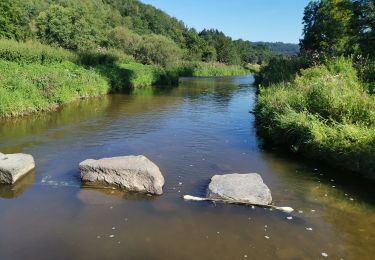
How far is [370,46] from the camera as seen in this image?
22547 mm

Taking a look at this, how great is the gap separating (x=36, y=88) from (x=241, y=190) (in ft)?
49.0

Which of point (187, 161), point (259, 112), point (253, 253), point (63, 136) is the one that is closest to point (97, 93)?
point (63, 136)

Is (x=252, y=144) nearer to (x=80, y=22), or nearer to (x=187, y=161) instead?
(x=187, y=161)

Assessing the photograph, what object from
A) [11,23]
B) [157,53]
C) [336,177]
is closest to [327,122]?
[336,177]

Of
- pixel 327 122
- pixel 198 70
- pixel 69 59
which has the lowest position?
pixel 198 70

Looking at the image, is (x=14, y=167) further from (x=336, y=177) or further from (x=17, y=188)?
(x=336, y=177)

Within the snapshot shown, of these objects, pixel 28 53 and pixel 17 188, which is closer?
pixel 17 188

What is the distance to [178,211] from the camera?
826 cm

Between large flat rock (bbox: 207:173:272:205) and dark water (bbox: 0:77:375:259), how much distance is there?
271 mm

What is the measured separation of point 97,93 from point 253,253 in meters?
23.0

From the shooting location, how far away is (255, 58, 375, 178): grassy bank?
10.0 metres

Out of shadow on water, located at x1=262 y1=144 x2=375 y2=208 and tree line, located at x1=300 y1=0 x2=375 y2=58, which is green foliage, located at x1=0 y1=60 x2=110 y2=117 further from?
tree line, located at x1=300 y1=0 x2=375 y2=58

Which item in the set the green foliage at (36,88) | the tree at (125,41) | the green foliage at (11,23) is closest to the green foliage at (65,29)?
Answer: the green foliage at (11,23)

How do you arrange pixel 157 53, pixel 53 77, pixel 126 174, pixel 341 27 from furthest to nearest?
pixel 157 53 < pixel 341 27 < pixel 53 77 < pixel 126 174
